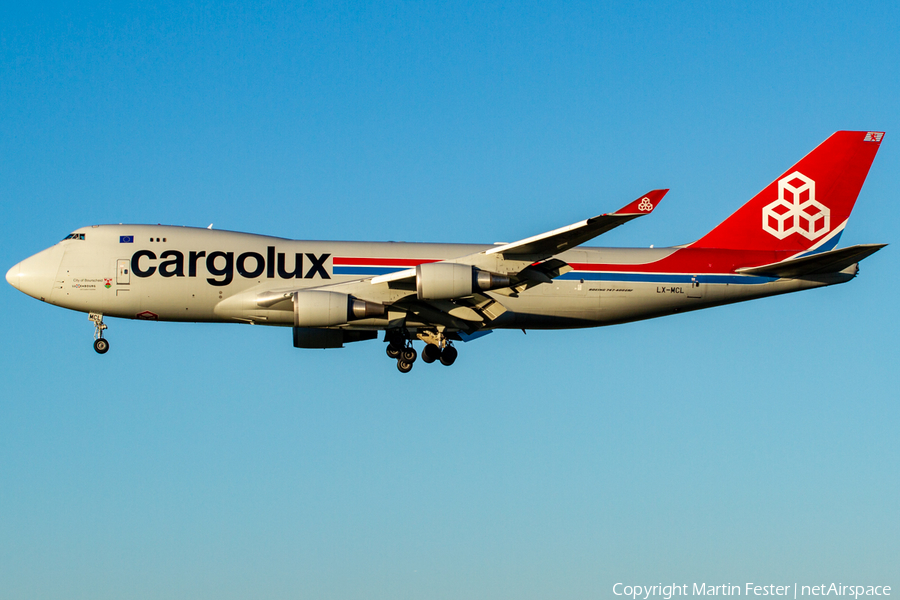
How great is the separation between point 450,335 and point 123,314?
13180 millimetres

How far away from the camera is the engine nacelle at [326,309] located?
1602 inches

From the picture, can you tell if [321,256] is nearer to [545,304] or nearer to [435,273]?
[435,273]

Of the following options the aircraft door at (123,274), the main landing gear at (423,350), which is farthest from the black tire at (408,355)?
the aircraft door at (123,274)

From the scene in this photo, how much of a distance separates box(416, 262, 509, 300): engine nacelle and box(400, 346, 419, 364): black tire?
5.65 m

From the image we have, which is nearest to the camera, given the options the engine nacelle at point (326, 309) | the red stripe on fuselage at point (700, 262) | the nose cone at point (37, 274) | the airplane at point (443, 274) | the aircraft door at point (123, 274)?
the engine nacelle at point (326, 309)

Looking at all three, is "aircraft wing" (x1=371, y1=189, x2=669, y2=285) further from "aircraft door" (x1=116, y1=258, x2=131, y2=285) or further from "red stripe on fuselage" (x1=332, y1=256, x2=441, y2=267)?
"aircraft door" (x1=116, y1=258, x2=131, y2=285)

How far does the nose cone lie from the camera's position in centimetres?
4353

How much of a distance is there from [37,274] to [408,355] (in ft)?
49.8

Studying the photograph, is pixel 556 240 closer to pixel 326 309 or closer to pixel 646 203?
pixel 646 203

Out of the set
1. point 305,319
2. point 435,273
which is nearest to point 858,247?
point 435,273

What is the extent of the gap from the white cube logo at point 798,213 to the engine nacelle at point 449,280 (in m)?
15.1

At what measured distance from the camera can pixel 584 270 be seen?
45.4 metres

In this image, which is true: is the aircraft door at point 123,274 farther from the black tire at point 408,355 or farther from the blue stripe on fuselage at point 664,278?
the blue stripe on fuselage at point 664,278

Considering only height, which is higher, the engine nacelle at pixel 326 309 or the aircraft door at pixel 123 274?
the aircraft door at pixel 123 274
